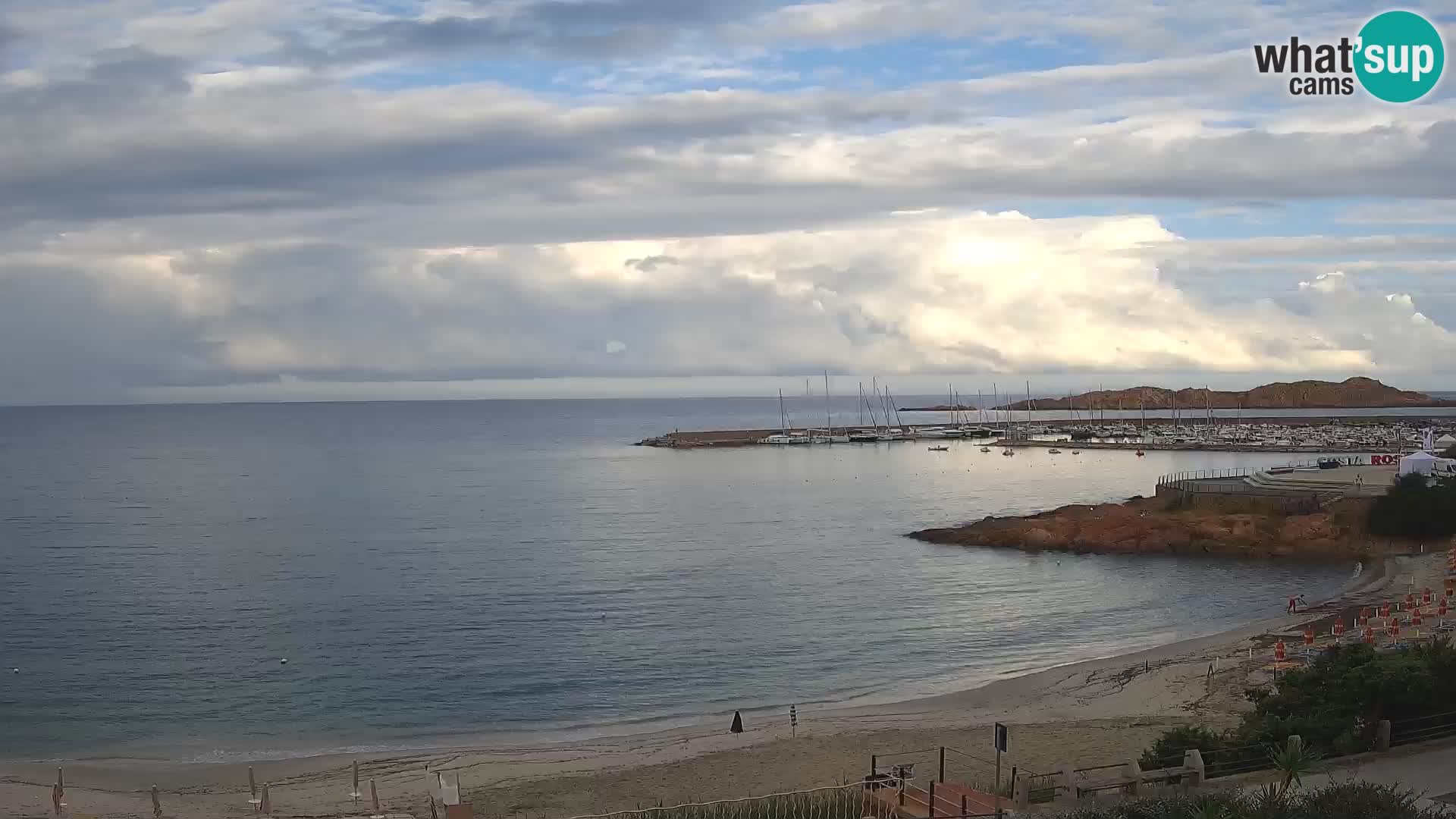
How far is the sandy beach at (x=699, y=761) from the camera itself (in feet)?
69.4

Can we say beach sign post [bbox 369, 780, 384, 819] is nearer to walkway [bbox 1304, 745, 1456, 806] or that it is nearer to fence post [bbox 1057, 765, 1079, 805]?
fence post [bbox 1057, 765, 1079, 805]

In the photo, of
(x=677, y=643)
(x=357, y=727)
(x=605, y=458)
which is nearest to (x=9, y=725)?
(x=357, y=727)

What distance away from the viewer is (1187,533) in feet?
183

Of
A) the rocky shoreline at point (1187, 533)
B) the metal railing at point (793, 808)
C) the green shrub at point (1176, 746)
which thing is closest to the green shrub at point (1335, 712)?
the green shrub at point (1176, 746)

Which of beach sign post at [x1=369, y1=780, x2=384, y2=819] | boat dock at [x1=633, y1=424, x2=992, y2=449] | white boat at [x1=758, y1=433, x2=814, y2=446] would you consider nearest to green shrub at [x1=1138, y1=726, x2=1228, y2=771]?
beach sign post at [x1=369, y1=780, x2=384, y2=819]

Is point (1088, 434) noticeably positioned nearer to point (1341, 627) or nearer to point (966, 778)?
point (1341, 627)

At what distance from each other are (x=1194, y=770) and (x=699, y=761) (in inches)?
387

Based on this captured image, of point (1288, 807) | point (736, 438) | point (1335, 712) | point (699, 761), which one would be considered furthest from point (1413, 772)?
point (736, 438)

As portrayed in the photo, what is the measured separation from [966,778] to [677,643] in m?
16.8

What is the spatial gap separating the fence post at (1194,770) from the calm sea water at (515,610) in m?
13.7

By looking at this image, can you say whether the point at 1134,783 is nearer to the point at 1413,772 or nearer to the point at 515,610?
the point at 1413,772

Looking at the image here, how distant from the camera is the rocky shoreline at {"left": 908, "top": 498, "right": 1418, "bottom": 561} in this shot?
52688 millimetres

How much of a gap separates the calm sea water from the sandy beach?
207 cm

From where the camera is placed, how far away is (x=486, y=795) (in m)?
21.3
